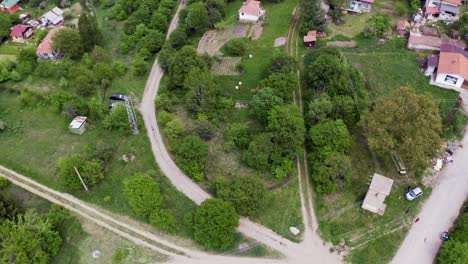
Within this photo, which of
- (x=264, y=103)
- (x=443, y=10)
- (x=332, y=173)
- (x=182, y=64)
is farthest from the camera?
(x=443, y=10)

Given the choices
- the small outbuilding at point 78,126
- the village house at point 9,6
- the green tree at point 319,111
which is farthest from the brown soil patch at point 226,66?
the village house at point 9,6

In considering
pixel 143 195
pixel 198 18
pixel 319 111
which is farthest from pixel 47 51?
pixel 319 111

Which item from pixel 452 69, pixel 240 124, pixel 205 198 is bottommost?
pixel 205 198

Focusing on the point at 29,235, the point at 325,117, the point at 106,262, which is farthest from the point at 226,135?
the point at 29,235

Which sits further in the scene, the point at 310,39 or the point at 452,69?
the point at 310,39

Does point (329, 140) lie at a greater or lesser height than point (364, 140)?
greater

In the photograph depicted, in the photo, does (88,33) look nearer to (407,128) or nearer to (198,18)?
(198,18)
